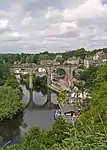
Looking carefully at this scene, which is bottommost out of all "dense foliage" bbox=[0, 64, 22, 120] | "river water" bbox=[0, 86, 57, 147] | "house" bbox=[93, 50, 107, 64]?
"river water" bbox=[0, 86, 57, 147]

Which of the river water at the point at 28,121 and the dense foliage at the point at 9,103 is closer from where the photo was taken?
the river water at the point at 28,121

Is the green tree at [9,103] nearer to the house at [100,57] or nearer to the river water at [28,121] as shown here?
the river water at [28,121]

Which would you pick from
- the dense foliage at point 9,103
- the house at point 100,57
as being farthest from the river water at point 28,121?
the house at point 100,57

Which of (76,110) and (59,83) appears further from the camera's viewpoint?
(59,83)

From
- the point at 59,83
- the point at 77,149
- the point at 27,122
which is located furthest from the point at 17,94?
the point at 77,149

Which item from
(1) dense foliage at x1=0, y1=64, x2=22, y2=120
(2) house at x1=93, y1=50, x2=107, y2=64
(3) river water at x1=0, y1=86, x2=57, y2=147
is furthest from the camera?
(2) house at x1=93, y1=50, x2=107, y2=64

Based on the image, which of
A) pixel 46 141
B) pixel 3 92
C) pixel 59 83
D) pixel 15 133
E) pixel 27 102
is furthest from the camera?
pixel 59 83

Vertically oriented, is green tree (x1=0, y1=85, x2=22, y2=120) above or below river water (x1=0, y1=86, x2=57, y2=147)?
above

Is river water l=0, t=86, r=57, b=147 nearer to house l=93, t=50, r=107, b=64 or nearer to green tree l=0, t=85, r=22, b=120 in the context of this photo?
green tree l=0, t=85, r=22, b=120

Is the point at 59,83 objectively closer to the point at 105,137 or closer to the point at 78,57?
the point at 78,57

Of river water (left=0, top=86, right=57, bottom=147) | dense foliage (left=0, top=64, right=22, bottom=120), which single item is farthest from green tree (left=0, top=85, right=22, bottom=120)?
river water (left=0, top=86, right=57, bottom=147)

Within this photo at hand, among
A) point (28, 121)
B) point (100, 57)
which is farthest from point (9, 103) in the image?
point (100, 57)
